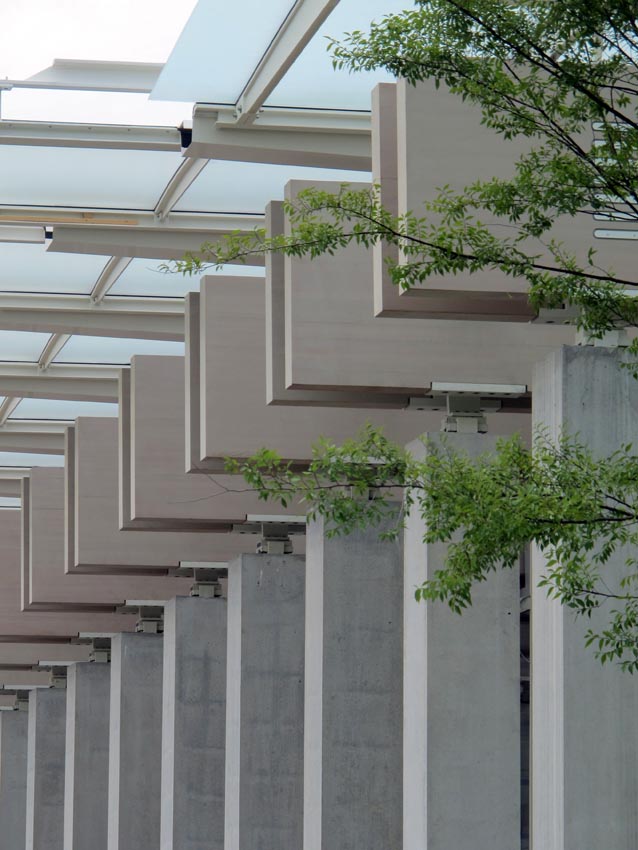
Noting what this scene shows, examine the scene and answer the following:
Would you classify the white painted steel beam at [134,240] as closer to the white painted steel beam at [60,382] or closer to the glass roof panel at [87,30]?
the glass roof panel at [87,30]

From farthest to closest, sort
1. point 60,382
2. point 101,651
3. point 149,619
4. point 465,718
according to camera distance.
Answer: point 101,651
point 149,619
point 60,382
point 465,718

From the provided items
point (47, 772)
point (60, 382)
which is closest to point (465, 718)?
point (60, 382)

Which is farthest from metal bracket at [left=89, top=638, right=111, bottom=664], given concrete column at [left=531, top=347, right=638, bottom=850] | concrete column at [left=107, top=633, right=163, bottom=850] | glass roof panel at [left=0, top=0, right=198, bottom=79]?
concrete column at [left=531, top=347, right=638, bottom=850]

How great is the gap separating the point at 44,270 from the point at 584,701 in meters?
10.3

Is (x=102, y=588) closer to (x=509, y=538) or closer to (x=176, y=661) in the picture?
(x=176, y=661)

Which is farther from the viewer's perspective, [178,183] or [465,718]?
[178,183]

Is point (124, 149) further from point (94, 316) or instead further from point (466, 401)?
point (94, 316)

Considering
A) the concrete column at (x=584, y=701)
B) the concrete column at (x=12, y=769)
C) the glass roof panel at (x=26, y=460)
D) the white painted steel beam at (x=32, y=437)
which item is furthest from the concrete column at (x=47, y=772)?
the concrete column at (x=584, y=701)

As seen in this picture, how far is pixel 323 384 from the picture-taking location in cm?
1555

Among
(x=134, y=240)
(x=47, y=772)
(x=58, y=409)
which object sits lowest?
(x=47, y=772)

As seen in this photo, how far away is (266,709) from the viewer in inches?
818

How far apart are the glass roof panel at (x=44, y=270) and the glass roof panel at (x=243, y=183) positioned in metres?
2.04

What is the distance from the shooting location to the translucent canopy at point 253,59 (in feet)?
46.2

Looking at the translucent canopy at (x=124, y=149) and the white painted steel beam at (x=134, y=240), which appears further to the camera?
the white painted steel beam at (x=134, y=240)
